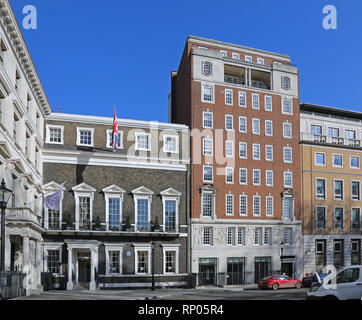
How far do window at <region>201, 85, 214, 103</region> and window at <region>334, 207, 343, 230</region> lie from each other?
2037cm

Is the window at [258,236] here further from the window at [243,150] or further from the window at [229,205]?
the window at [243,150]

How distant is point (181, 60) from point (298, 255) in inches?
1011

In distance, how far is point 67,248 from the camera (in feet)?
131

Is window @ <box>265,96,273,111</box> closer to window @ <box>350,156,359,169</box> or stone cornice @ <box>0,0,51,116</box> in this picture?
window @ <box>350,156,359,169</box>

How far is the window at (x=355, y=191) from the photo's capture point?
56.3 meters

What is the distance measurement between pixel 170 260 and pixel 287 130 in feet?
65.8

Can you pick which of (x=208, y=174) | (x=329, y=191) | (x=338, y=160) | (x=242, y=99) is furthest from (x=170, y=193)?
(x=338, y=160)

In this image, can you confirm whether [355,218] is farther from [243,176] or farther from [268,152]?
[243,176]

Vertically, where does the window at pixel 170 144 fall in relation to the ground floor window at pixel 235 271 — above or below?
above

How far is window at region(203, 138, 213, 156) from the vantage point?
1875 inches

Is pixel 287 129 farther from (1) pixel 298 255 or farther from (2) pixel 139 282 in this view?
(2) pixel 139 282

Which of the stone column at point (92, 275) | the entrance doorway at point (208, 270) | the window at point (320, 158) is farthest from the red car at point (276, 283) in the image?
the window at point (320, 158)
